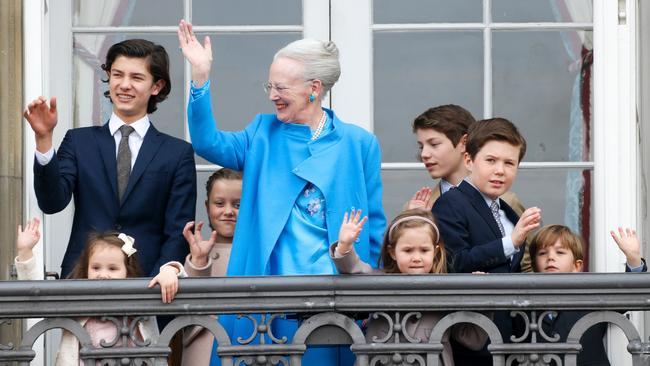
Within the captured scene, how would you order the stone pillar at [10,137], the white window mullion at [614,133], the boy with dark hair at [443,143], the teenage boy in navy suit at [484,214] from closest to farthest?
1. the teenage boy in navy suit at [484,214]
2. the boy with dark hair at [443,143]
3. the stone pillar at [10,137]
4. the white window mullion at [614,133]

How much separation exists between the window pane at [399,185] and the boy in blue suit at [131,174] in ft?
4.19

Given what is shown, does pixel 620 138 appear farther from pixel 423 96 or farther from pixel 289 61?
pixel 289 61

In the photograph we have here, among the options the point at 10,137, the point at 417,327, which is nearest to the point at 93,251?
the point at 10,137

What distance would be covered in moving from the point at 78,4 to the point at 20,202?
1.06 m

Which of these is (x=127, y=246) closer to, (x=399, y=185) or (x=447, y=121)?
(x=447, y=121)

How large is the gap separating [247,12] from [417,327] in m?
2.23

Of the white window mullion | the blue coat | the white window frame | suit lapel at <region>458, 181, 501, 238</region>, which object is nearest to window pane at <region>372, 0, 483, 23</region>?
the white window frame

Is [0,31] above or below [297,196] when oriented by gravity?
above

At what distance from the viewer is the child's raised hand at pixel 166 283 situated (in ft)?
26.9

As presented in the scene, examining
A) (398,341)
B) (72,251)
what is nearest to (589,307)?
(398,341)

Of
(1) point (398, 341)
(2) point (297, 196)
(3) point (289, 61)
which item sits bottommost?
(1) point (398, 341)

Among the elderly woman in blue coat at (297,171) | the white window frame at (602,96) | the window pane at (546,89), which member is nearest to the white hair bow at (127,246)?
the elderly woman in blue coat at (297,171)

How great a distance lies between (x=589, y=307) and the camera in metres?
8.30

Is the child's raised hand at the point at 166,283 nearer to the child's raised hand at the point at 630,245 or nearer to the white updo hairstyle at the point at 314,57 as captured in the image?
the white updo hairstyle at the point at 314,57
